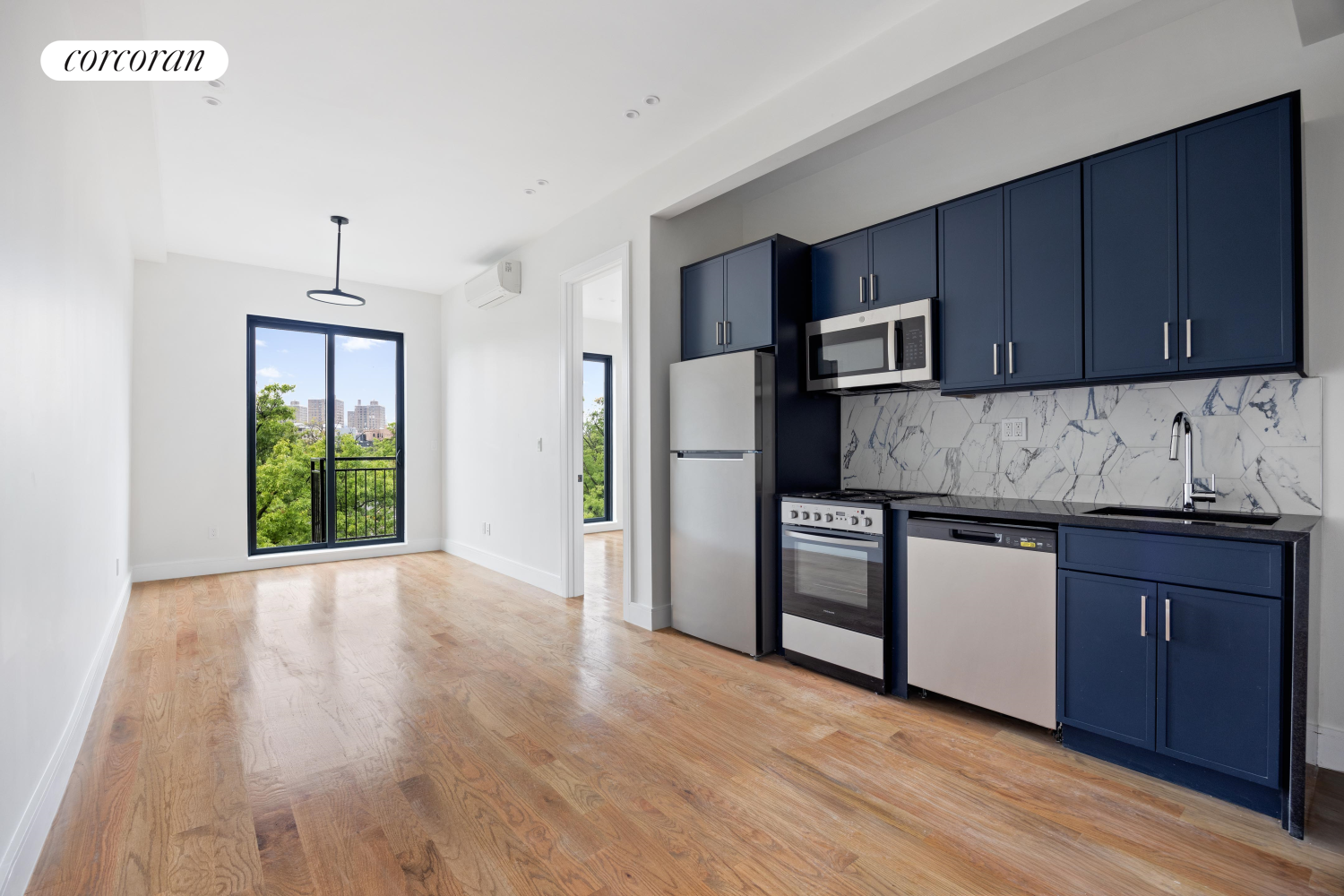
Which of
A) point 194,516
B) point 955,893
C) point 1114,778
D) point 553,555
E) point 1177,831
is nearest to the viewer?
point 955,893

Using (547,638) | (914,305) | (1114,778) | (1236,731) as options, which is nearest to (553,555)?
(547,638)

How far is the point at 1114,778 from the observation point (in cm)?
213

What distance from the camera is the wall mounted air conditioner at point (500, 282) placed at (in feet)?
17.3

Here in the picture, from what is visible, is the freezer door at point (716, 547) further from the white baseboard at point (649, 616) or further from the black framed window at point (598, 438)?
the black framed window at point (598, 438)

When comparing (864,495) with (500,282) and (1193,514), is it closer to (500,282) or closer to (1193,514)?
(1193,514)

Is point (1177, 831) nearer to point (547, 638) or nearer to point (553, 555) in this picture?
point (547, 638)

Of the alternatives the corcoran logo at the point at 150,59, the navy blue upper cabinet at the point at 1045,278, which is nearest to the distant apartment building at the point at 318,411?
the corcoran logo at the point at 150,59

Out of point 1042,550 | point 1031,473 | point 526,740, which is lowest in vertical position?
point 526,740

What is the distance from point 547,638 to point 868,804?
7.24 feet

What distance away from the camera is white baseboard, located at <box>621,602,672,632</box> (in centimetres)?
390

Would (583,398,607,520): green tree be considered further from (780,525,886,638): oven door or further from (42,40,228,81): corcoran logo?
(42,40,228,81): corcoran logo

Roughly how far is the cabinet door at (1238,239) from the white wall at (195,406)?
6.58 m

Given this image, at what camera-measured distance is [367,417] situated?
6500 mm

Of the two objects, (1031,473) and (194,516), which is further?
(194,516)
